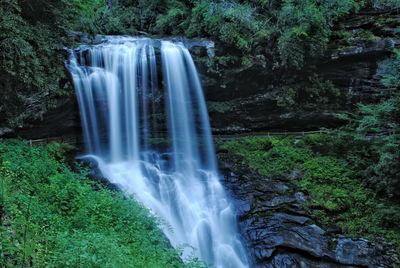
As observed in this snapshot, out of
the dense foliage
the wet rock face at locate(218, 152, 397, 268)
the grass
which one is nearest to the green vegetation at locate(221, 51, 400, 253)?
the grass

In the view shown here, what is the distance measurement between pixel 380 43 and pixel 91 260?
10801 millimetres

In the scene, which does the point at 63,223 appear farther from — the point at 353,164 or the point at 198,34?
the point at 198,34

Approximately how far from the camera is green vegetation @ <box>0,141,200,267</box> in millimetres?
4188

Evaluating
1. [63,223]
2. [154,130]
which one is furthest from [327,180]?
[63,223]

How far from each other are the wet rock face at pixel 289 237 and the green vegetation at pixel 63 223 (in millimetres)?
2438

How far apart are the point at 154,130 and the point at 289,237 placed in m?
5.85

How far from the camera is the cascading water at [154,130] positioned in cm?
922

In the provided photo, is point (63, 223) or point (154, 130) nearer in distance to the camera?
point (63, 223)

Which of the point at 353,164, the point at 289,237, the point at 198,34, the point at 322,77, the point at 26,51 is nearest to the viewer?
the point at 26,51

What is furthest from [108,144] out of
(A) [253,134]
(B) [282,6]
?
(B) [282,6]

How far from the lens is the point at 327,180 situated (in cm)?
1025

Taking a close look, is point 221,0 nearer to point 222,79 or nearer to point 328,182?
point 222,79

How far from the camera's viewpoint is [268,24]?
12305 millimetres

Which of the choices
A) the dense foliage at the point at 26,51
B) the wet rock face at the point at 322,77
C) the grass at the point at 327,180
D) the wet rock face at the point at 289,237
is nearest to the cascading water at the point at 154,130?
the wet rock face at the point at 289,237
